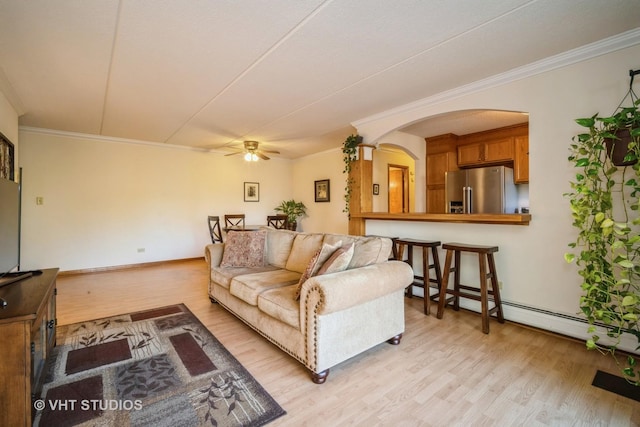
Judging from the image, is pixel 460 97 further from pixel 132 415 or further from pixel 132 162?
pixel 132 162

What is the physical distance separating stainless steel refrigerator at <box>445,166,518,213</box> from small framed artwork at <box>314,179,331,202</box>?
2.76 metres

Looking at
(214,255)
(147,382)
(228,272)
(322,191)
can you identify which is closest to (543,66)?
(228,272)

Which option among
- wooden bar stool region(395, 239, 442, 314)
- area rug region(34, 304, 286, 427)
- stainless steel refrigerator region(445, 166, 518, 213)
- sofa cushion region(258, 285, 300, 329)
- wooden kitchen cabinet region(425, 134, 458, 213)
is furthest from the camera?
wooden kitchen cabinet region(425, 134, 458, 213)

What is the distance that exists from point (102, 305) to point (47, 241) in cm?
242

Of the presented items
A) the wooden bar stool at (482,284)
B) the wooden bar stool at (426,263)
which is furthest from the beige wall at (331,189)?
the wooden bar stool at (482,284)

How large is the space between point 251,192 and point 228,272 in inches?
164

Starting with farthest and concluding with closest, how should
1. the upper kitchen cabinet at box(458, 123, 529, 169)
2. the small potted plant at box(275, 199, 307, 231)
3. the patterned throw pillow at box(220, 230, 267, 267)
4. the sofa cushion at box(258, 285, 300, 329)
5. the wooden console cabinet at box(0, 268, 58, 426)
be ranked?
the small potted plant at box(275, 199, 307, 231) → the upper kitchen cabinet at box(458, 123, 529, 169) → the patterned throw pillow at box(220, 230, 267, 267) → the sofa cushion at box(258, 285, 300, 329) → the wooden console cabinet at box(0, 268, 58, 426)

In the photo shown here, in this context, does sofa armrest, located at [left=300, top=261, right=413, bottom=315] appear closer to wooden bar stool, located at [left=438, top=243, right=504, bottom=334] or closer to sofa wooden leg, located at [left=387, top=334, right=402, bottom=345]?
sofa wooden leg, located at [left=387, top=334, right=402, bottom=345]

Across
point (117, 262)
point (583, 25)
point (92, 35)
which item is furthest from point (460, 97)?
point (117, 262)

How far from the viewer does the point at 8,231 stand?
79.7 inches

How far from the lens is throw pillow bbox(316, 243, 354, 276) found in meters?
2.10

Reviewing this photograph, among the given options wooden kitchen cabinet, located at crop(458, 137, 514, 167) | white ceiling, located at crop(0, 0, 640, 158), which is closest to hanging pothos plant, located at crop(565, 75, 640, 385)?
white ceiling, located at crop(0, 0, 640, 158)

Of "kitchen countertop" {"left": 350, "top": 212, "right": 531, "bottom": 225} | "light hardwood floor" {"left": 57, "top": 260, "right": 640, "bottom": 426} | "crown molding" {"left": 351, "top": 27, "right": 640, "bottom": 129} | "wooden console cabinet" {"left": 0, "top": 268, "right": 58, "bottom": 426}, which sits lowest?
"light hardwood floor" {"left": 57, "top": 260, "right": 640, "bottom": 426}

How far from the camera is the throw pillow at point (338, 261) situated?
210 centimetres
